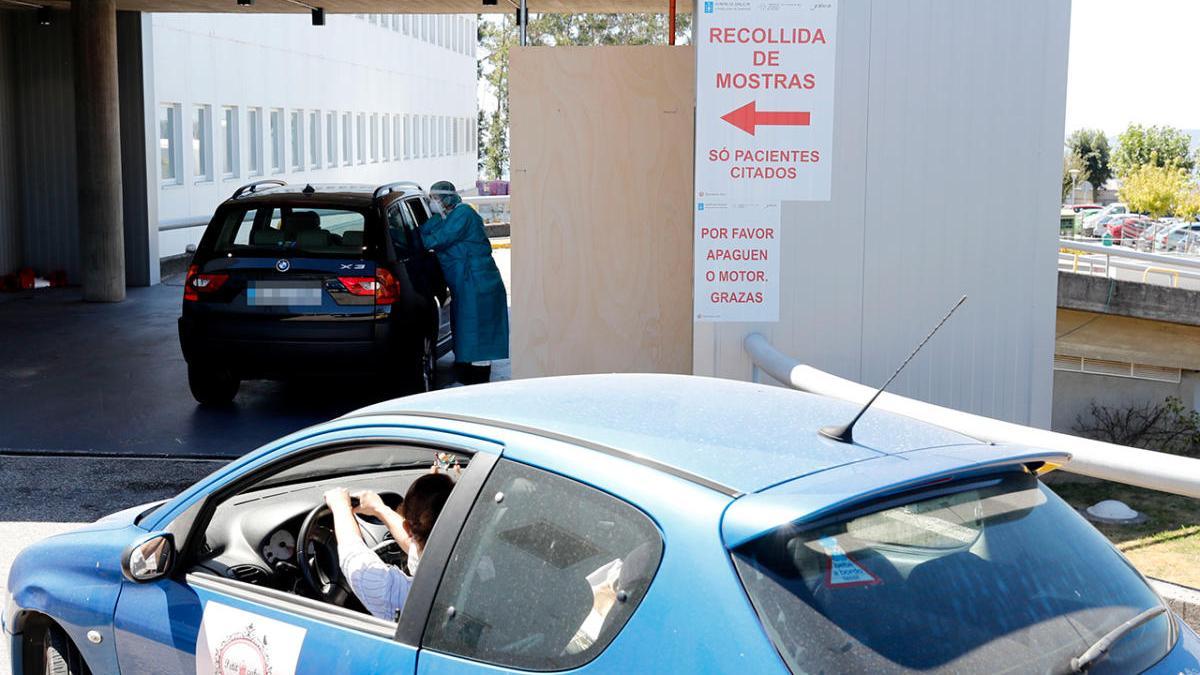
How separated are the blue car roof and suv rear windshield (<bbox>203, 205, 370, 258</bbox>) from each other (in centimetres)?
685

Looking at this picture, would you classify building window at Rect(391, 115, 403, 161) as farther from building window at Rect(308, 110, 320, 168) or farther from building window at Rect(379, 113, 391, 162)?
building window at Rect(308, 110, 320, 168)

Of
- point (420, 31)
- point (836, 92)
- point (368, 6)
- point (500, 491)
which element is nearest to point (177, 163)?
point (368, 6)

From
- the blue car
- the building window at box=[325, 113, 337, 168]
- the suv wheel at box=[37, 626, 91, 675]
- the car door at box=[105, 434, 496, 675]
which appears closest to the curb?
the blue car

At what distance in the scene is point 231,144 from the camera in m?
30.3

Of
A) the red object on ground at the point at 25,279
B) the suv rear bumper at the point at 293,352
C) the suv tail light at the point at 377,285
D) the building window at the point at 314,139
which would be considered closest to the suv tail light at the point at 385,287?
the suv tail light at the point at 377,285

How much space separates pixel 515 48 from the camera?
976 cm

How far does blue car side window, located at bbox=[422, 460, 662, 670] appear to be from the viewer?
2945 mm

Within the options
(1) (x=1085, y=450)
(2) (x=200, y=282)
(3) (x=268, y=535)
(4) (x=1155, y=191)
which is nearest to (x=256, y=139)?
(2) (x=200, y=282)

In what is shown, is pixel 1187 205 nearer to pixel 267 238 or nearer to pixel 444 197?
pixel 444 197

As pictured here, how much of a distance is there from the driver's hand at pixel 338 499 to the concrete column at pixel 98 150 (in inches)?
630

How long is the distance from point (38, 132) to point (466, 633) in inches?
780

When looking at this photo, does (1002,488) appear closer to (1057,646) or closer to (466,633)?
(1057,646)

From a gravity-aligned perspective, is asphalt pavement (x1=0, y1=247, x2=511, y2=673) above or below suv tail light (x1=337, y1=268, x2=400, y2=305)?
below

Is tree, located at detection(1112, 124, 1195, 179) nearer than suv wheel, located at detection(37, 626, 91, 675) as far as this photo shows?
No
